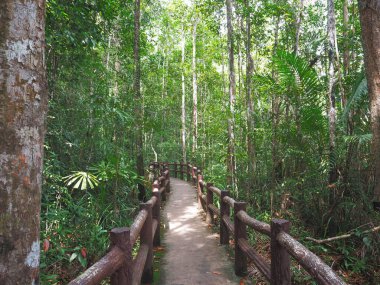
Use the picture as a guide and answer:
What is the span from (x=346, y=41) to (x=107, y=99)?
6587mm

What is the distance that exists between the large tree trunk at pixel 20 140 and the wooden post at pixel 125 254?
1180 mm

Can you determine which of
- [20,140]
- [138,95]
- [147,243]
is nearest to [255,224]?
[147,243]

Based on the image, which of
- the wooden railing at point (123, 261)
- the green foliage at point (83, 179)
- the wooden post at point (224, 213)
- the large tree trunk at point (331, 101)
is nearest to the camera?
the wooden railing at point (123, 261)

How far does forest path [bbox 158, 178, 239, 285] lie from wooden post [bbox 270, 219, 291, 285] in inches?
47.4

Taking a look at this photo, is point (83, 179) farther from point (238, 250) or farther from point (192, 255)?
point (238, 250)

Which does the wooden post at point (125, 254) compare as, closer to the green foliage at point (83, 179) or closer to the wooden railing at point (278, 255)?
the wooden railing at point (278, 255)

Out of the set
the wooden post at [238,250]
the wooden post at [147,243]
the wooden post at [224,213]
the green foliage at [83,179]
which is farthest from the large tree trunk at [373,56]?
the green foliage at [83,179]

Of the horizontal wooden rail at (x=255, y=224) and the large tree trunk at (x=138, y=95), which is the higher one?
the large tree trunk at (x=138, y=95)

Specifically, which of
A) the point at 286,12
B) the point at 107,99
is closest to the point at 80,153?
the point at 107,99

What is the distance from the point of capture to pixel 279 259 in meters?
2.93

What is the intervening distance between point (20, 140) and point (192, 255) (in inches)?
167

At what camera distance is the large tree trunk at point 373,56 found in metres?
3.87

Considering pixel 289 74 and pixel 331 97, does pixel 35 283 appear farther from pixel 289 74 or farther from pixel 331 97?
pixel 331 97

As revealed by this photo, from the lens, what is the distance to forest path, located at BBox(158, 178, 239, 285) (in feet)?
13.6
